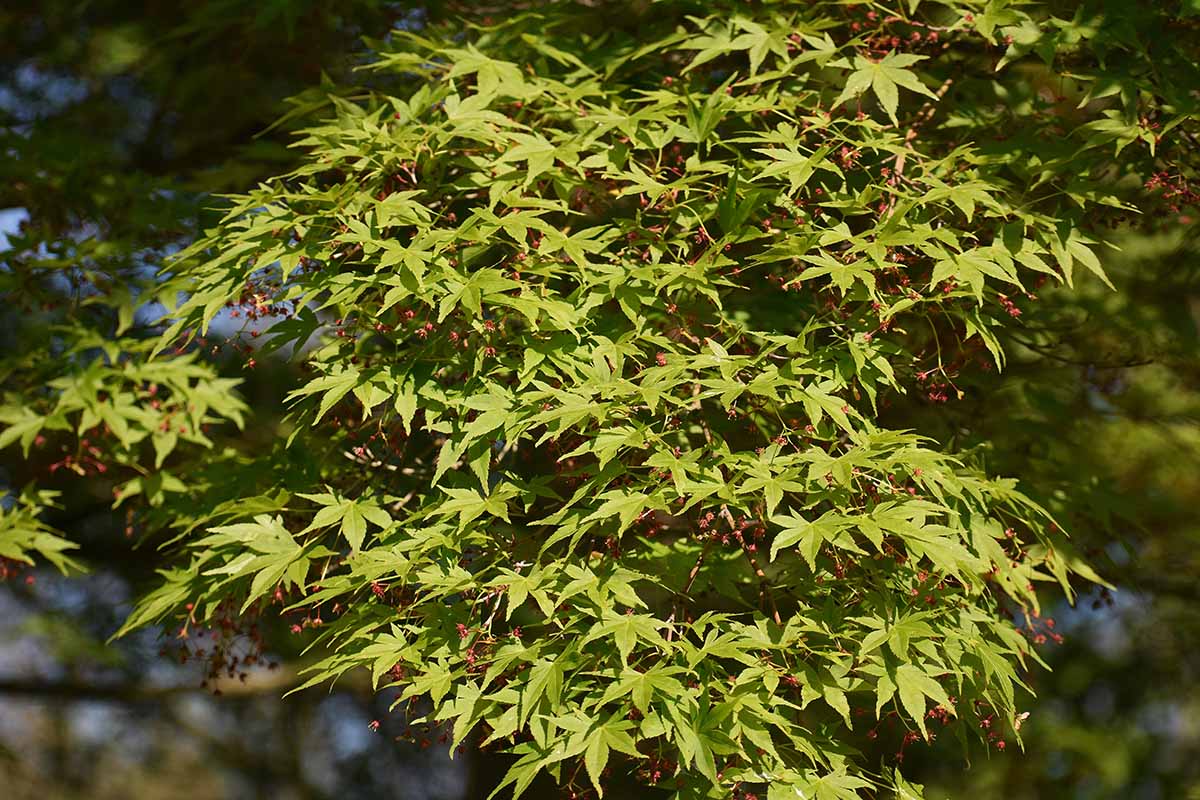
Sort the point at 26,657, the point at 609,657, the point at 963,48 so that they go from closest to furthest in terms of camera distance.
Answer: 1. the point at 609,657
2. the point at 963,48
3. the point at 26,657

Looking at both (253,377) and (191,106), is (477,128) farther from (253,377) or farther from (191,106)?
(253,377)

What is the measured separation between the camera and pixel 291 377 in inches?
228

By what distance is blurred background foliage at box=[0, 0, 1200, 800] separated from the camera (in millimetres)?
3389

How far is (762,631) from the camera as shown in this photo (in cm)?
226

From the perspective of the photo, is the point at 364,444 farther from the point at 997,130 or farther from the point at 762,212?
the point at 997,130

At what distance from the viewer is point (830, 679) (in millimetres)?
2303

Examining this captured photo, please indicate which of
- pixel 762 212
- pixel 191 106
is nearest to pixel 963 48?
pixel 762 212

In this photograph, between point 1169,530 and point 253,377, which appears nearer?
point 1169,530

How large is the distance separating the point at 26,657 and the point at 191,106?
7.43m

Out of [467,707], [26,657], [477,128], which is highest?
[477,128]

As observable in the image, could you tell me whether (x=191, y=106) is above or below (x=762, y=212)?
below

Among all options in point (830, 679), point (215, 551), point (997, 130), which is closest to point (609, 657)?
point (830, 679)

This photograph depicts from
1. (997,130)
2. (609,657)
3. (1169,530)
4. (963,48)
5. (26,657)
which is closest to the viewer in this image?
(609,657)

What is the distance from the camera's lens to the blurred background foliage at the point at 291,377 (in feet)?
11.1
